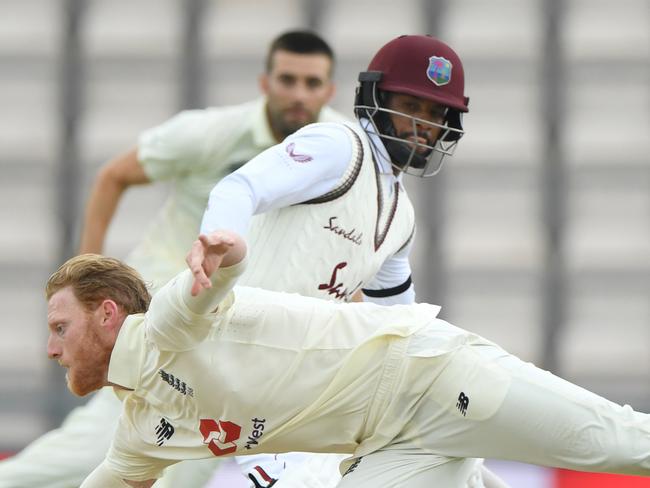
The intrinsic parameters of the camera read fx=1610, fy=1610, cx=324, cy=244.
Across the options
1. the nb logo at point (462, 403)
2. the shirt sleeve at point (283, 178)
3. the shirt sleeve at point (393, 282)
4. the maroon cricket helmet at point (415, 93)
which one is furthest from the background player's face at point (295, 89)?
the nb logo at point (462, 403)

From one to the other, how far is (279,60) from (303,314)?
7.78 ft

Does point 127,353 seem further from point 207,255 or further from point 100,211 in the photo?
point 100,211

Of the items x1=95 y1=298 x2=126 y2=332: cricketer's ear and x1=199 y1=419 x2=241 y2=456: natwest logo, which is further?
x1=199 y1=419 x2=241 y2=456: natwest logo

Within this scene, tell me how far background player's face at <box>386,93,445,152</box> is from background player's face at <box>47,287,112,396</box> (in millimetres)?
1195

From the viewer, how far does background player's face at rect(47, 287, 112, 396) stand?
388cm

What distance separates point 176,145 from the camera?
20.5ft

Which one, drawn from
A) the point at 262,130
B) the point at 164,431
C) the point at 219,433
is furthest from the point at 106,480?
the point at 262,130

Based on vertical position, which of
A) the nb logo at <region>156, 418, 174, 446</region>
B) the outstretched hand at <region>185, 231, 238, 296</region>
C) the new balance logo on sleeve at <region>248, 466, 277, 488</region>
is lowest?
the new balance logo on sleeve at <region>248, 466, 277, 488</region>

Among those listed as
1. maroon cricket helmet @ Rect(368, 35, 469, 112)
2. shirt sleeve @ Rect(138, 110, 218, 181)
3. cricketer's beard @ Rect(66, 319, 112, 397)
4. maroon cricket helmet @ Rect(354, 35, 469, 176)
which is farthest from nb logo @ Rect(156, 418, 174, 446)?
shirt sleeve @ Rect(138, 110, 218, 181)

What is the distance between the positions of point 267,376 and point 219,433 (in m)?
0.21

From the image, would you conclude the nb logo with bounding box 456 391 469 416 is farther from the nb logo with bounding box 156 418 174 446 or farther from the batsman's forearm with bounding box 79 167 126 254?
the batsman's forearm with bounding box 79 167 126 254

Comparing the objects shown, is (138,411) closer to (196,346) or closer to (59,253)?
(196,346)

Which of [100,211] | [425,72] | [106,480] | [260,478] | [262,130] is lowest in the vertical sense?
[260,478]

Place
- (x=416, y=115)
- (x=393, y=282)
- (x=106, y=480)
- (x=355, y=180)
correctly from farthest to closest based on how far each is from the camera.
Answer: (x=393, y=282)
(x=416, y=115)
(x=355, y=180)
(x=106, y=480)
